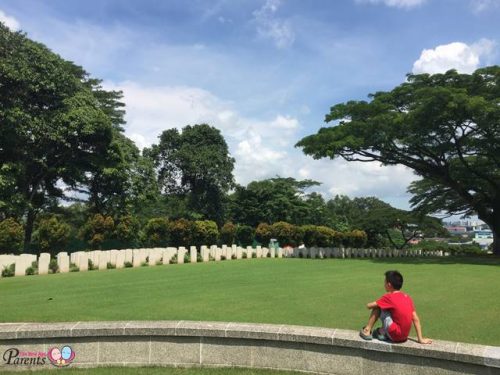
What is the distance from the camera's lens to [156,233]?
24656 mm

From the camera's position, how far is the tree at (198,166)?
3703 cm

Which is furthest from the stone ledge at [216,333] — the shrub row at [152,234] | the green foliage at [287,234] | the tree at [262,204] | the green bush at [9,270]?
the tree at [262,204]

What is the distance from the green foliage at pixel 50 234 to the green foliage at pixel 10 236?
1140 mm

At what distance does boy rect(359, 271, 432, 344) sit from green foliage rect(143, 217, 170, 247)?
799 inches

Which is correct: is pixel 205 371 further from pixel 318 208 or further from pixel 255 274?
pixel 318 208

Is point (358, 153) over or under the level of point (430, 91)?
under

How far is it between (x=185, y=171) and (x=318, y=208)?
16.4 metres

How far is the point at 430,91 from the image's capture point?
2231 centimetres

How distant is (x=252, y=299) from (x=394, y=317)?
503 cm

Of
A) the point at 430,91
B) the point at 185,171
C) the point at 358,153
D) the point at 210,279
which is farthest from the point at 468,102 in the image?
the point at 185,171

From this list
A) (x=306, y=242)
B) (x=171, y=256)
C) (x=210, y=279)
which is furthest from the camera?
(x=306, y=242)

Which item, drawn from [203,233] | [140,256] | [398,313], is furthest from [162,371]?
[203,233]

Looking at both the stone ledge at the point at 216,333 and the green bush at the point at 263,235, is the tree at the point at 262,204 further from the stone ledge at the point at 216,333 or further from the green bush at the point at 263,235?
the stone ledge at the point at 216,333

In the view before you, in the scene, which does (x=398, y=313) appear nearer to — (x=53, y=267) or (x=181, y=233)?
(x=53, y=267)
